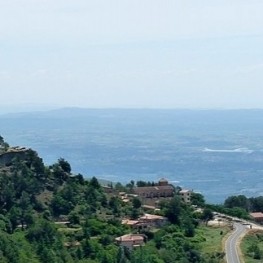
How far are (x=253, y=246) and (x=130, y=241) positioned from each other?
6397 millimetres

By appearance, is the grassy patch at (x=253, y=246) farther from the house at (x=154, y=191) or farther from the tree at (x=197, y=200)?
the house at (x=154, y=191)

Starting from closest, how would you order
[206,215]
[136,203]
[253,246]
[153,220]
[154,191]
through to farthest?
1. [253,246]
2. [153,220]
3. [136,203]
4. [206,215]
5. [154,191]

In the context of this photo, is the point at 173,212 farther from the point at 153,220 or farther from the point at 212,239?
the point at 212,239

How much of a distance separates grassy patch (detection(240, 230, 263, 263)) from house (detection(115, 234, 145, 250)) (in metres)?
5.13

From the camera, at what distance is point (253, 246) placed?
43.1 meters

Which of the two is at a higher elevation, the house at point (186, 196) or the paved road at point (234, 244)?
the house at point (186, 196)

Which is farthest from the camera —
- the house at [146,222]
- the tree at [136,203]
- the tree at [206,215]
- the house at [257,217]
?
the house at [257,217]

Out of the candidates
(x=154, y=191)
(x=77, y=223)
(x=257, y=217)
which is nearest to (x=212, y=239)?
(x=77, y=223)

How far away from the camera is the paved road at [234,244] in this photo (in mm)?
40481

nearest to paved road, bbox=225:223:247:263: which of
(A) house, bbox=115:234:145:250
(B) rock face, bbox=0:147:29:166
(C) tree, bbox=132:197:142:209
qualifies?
(A) house, bbox=115:234:145:250

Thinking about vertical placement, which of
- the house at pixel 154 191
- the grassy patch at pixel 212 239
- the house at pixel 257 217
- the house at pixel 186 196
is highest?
the house at pixel 154 191

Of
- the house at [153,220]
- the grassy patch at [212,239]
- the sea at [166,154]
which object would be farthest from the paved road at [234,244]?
the sea at [166,154]

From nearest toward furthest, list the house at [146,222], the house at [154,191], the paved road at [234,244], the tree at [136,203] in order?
the paved road at [234,244]
the house at [146,222]
the tree at [136,203]
the house at [154,191]

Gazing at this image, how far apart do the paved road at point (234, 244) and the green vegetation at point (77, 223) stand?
526mm
